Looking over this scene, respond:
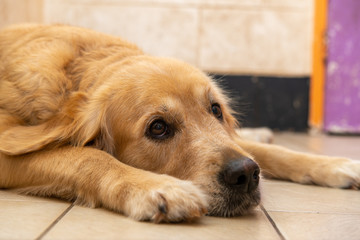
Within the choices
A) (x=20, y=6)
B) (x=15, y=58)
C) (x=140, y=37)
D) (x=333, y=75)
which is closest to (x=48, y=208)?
(x=15, y=58)

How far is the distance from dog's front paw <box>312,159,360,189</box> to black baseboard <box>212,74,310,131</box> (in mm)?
3691

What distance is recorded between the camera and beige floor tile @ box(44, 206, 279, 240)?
1.60 metres

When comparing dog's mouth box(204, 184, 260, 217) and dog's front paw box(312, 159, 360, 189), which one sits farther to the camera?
dog's front paw box(312, 159, 360, 189)

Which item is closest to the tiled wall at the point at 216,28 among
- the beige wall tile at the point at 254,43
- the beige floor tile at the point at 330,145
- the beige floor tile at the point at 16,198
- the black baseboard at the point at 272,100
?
the beige wall tile at the point at 254,43

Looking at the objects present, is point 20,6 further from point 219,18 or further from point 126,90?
point 126,90

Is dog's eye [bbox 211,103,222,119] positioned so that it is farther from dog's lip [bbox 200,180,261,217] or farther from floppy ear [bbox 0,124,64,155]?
floppy ear [bbox 0,124,64,155]

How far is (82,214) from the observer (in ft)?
6.18

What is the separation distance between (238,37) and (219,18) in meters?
0.39

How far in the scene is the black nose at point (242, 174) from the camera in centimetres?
188

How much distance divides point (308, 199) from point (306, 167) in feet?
1.69

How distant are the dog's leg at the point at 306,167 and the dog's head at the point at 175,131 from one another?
1.89ft

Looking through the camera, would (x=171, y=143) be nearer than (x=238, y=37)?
Yes

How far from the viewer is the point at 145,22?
6.42m

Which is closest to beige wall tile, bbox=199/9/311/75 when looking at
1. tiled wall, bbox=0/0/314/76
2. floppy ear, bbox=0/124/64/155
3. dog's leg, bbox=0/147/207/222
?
tiled wall, bbox=0/0/314/76
